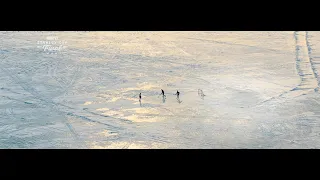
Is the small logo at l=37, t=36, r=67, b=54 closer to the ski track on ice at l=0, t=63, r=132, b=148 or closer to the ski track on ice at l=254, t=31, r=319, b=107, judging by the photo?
→ the ski track on ice at l=0, t=63, r=132, b=148

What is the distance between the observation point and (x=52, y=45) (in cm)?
549

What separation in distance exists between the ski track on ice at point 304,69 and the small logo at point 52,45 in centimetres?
231

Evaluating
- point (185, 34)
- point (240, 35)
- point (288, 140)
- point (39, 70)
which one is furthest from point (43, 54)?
point (288, 140)

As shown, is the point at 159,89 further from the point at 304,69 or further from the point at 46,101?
the point at 304,69

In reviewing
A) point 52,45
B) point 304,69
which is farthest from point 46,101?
point 304,69

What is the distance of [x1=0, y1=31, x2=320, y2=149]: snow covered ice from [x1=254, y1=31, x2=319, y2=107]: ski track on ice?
0.01 metres

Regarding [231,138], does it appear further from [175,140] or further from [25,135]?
[25,135]

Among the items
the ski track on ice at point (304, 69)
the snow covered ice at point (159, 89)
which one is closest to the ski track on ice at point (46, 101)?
A: the snow covered ice at point (159, 89)

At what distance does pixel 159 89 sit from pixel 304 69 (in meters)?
1.63

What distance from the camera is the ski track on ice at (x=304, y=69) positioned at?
4.88 m

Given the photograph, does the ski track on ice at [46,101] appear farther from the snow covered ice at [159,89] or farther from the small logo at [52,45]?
the small logo at [52,45]

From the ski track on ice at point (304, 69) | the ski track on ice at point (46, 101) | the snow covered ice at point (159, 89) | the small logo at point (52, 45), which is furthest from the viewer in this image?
the small logo at point (52, 45)

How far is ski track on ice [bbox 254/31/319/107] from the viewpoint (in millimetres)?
4875

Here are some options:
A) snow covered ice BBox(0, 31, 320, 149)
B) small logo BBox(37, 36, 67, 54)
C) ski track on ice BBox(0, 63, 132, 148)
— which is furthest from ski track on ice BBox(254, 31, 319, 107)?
small logo BBox(37, 36, 67, 54)
